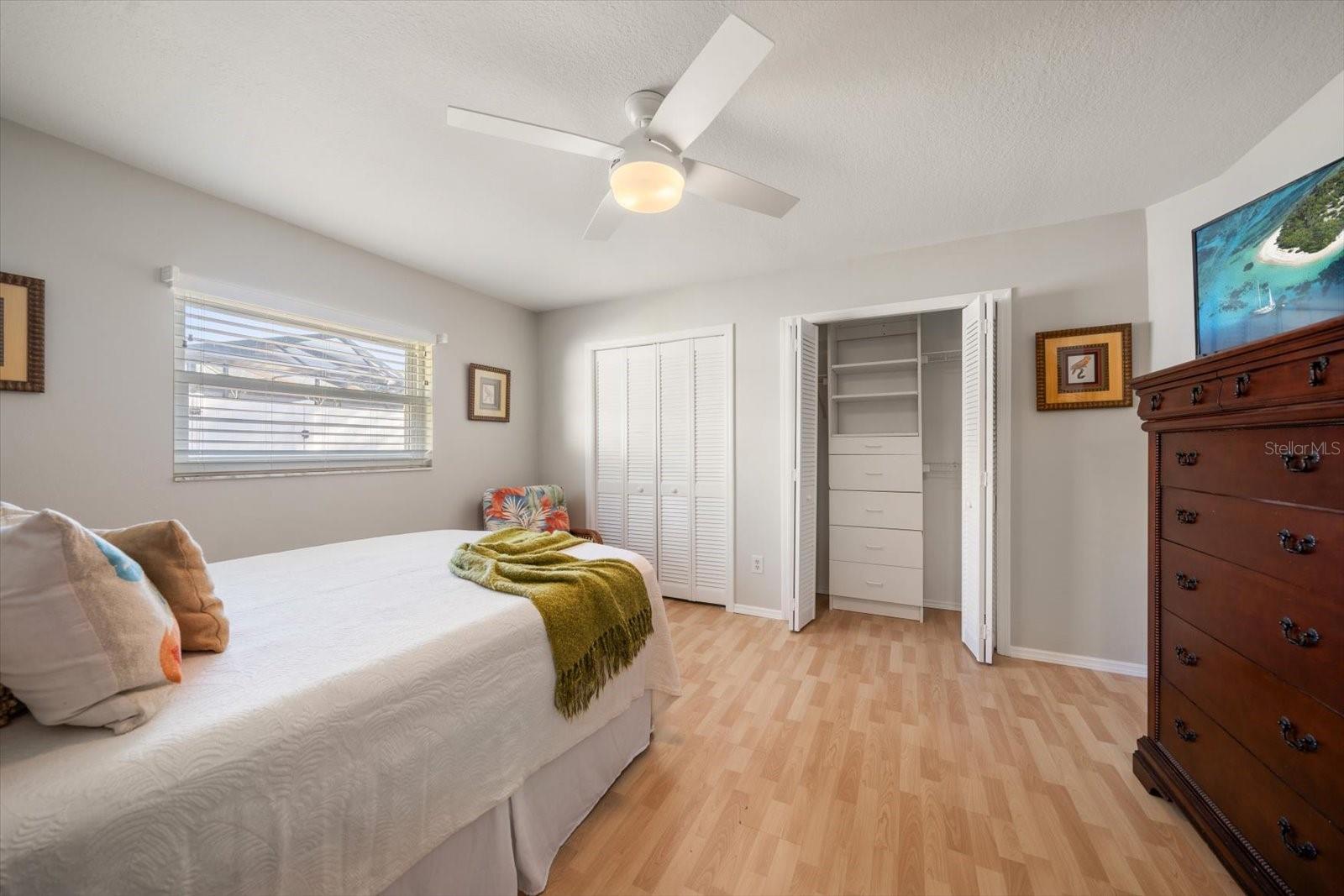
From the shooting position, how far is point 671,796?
1.63m

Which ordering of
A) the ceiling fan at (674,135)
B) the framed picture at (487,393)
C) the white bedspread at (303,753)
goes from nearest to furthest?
the white bedspread at (303,753) → the ceiling fan at (674,135) → the framed picture at (487,393)

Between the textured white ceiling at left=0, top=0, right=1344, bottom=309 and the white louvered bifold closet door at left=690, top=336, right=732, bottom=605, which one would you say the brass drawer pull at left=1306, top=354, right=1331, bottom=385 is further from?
the white louvered bifold closet door at left=690, top=336, right=732, bottom=605

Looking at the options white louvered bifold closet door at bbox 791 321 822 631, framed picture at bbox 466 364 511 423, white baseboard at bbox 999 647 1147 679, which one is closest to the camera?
white baseboard at bbox 999 647 1147 679

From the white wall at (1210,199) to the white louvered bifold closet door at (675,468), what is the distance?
266 cm

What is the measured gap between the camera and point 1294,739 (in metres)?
1.09

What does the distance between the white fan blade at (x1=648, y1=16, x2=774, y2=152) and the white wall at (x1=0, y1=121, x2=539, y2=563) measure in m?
2.32

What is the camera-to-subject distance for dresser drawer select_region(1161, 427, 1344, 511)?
103 cm

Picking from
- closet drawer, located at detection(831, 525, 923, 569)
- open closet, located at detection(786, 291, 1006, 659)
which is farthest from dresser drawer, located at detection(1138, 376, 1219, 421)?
closet drawer, located at detection(831, 525, 923, 569)

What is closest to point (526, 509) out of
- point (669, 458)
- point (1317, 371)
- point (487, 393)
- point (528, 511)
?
point (528, 511)

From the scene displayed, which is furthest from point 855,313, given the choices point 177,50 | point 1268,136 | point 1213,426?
point 177,50

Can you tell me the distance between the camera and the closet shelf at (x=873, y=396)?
3357mm

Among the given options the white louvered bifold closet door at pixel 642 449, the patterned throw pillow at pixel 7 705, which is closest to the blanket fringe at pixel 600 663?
the patterned throw pillow at pixel 7 705

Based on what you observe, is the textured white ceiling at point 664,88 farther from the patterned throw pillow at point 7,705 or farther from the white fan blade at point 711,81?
the patterned throw pillow at point 7,705

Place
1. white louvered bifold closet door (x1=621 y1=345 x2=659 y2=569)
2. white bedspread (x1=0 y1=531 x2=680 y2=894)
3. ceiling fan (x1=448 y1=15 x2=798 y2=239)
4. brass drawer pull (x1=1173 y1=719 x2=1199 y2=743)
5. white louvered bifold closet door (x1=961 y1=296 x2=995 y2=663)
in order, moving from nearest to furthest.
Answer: white bedspread (x1=0 y1=531 x2=680 y2=894) < ceiling fan (x1=448 y1=15 x2=798 y2=239) < brass drawer pull (x1=1173 y1=719 x2=1199 y2=743) < white louvered bifold closet door (x1=961 y1=296 x2=995 y2=663) < white louvered bifold closet door (x1=621 y1=345 x2=659 y2=569)
